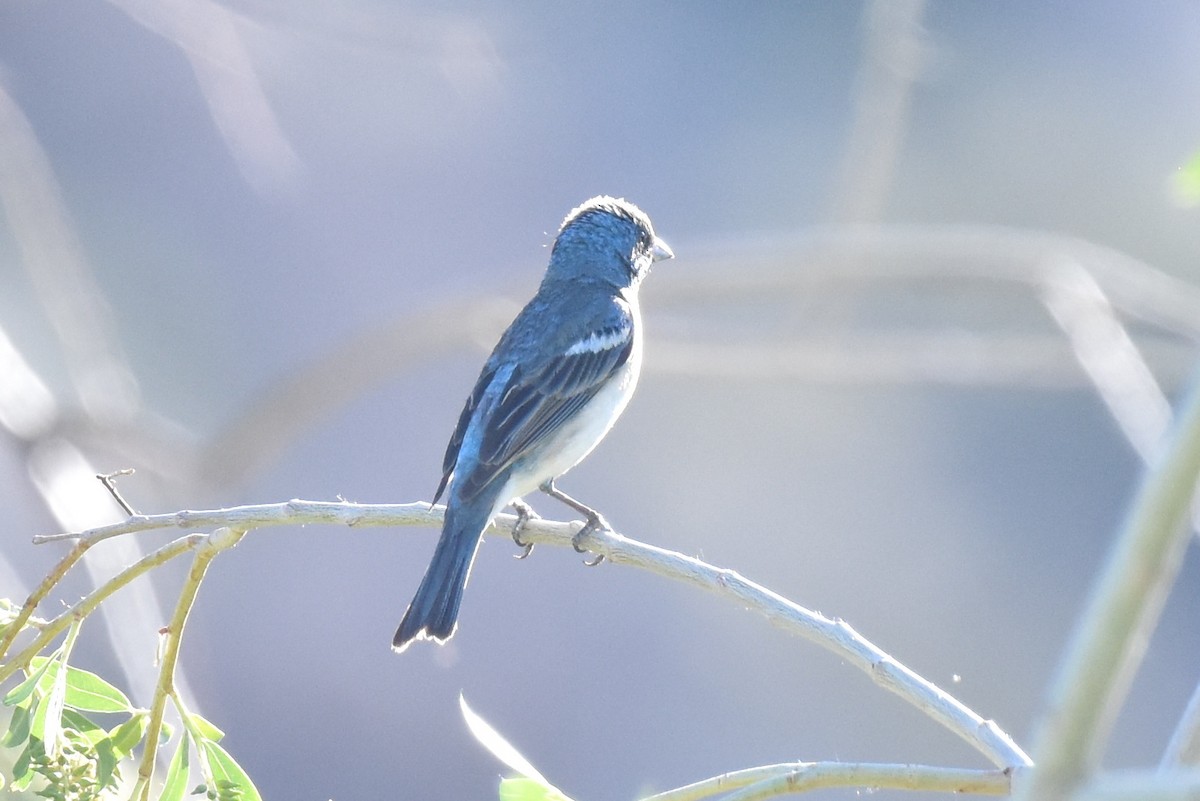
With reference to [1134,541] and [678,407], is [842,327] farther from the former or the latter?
[1134,541]

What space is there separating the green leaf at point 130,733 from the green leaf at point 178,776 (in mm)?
68

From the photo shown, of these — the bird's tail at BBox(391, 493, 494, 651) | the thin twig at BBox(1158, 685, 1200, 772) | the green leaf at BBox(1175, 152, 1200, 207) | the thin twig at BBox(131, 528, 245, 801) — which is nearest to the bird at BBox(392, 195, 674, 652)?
the bird's tail at BBox(391, 493, 494, 651)

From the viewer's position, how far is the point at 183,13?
550 centimetres

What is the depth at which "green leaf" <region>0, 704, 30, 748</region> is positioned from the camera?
5.70 ft

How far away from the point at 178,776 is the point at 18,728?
0.32 meters

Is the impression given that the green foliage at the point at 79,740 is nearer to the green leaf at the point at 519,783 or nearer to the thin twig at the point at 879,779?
the green leaf at the point at 519,783

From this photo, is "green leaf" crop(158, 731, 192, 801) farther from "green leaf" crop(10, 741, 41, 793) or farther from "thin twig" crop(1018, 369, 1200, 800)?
"thin twig" crop(1018, 369, 1200, 800)

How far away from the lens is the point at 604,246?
14.6 feet

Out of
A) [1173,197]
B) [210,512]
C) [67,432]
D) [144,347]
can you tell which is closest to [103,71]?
[144,347]

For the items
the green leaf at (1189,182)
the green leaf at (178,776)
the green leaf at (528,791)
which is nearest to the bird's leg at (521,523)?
the green leaf at (178,776)

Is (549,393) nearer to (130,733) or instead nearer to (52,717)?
(130,733)

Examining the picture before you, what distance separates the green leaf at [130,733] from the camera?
194cm

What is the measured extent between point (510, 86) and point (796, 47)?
7.95 ft

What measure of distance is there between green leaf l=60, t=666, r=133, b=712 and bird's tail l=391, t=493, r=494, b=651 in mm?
777
